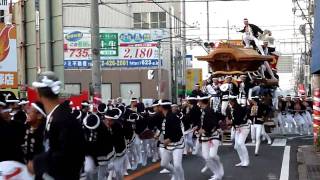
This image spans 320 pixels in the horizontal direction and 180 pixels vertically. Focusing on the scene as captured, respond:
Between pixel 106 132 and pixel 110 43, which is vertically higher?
pixel 110 43

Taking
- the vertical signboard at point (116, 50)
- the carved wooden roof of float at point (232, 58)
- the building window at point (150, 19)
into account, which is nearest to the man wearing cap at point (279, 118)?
the carved wooden roof of float at point (232, 58)

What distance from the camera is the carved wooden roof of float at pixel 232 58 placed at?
76.4 feet

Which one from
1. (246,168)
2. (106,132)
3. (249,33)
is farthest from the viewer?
(249,33)

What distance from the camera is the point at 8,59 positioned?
16.2 meters

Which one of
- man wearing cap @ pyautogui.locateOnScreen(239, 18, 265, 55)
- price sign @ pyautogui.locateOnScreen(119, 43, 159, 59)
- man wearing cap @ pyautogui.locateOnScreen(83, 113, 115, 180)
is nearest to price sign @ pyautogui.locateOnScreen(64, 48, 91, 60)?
price sign @ pyautogui.locateOnScreen(119, 43, 159, 59)

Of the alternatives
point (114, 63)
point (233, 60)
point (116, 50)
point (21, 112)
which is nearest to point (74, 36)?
point (116, 50)

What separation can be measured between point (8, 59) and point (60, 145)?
37.2 ft

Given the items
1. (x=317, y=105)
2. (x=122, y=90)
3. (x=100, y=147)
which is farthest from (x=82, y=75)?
(x=100, y=147)

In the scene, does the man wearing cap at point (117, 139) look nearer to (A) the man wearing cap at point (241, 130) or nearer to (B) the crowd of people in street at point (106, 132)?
(B) the crowd of people in street at point (106, 132)

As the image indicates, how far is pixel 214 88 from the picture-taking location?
77.5 feet

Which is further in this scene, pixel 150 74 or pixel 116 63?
pixel 116 63

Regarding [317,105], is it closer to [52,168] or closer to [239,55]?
[239,55]

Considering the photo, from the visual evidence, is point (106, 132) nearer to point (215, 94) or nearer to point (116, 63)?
point (215, 94)

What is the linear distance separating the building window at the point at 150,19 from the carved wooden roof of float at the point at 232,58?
34.4 meters
